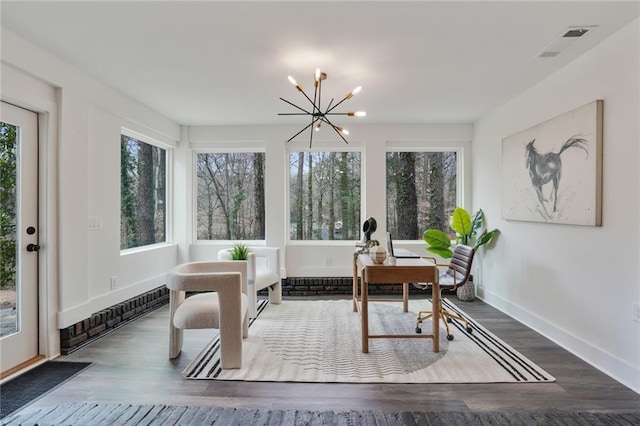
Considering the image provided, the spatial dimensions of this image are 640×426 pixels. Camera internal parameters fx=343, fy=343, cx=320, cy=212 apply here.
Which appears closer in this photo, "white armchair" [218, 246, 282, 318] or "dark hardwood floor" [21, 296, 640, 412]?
"dark hardwood floor" [21, 296, 640, 412]

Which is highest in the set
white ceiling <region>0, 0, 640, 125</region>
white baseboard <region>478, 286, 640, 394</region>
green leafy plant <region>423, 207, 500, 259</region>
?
white ceiling <region>0, 0, 640, 125</region>

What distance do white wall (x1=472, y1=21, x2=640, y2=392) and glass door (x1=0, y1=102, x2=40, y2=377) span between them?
4.38 meters

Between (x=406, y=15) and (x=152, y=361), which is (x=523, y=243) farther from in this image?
(x=152, y=361)

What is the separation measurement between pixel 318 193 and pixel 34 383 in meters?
3.76

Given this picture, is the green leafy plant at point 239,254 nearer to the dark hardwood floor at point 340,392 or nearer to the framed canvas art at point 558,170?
the dark hardwood floor at point 340,392

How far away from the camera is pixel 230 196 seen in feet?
17.1

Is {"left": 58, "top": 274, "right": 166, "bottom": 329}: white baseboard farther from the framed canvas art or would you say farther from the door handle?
the framed canvas art

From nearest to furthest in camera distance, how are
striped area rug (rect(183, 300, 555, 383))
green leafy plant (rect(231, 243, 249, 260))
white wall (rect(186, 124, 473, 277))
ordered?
striped area rug (rect(183, 300, 555, 383)) → green leafy plant (rect(231, 243, 249, 260)) → white wall (rect(186, 124, 473, 277))

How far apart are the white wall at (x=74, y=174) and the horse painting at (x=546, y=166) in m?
4.24

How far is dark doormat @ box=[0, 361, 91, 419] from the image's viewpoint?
2.15 m

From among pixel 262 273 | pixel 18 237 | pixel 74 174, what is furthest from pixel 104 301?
pixel 262 273

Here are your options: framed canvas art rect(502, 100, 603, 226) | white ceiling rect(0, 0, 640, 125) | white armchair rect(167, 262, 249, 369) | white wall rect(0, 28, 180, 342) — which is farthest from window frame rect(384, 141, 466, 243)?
white wall rect(0, 28, 180, 342)

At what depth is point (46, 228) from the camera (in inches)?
108

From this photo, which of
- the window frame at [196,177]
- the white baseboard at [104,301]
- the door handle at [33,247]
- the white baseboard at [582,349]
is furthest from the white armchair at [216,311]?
the white baseboard at [582,349]
